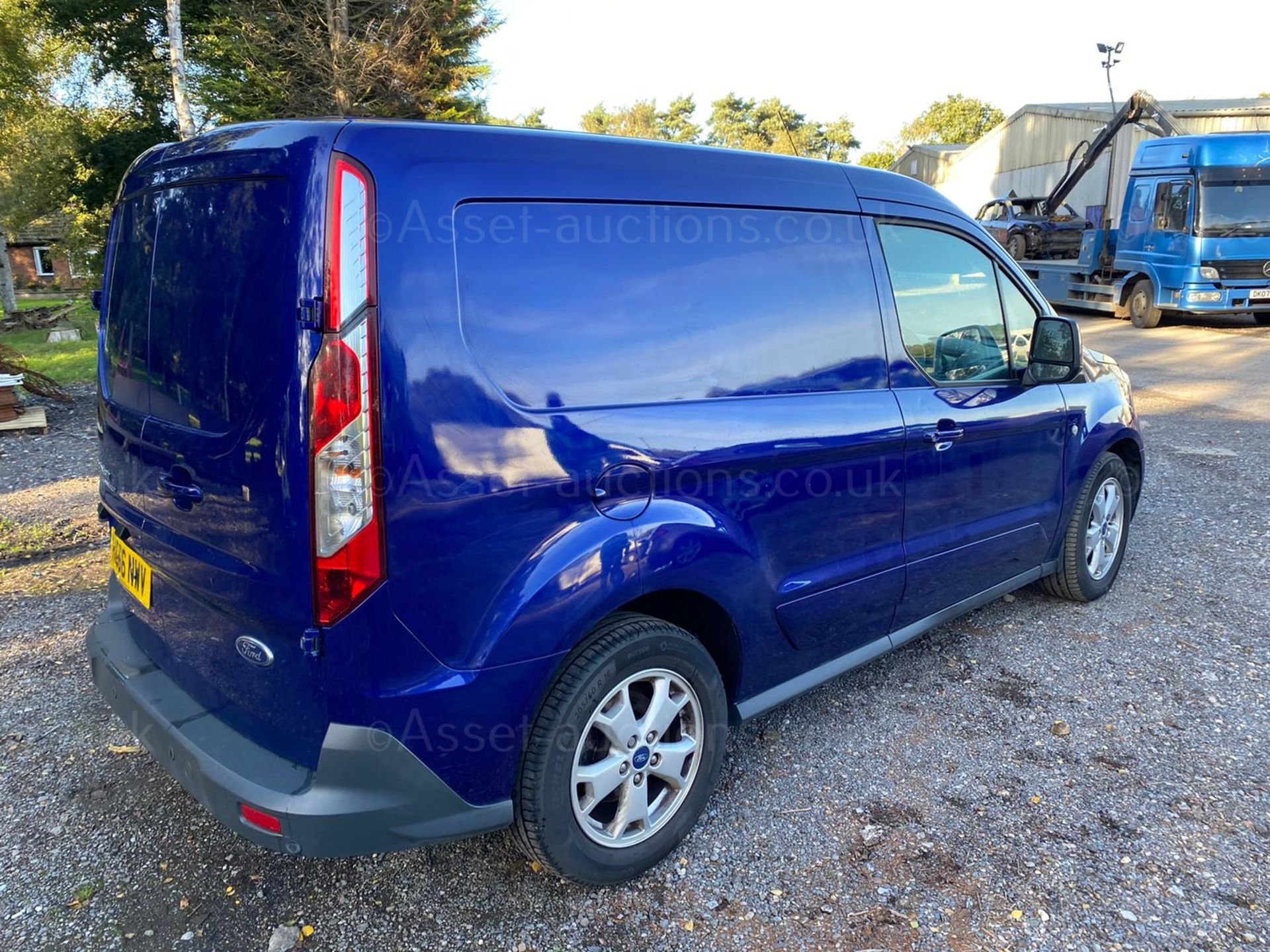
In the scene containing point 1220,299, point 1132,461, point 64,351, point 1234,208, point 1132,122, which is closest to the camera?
point 1132,461

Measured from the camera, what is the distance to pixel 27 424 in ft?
25.4

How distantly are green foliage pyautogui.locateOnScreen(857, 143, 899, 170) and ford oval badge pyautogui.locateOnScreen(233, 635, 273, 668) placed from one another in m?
48.7

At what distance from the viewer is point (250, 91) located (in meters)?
17.7

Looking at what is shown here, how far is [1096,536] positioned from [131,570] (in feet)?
13.8

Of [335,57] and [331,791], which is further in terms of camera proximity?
[335,57]

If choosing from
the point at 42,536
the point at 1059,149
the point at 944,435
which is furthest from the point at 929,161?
the point at 42,536

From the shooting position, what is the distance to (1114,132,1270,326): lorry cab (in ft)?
46.6

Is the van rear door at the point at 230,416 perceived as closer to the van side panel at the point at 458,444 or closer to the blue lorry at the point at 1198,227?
the van side panel at the point at 458,444

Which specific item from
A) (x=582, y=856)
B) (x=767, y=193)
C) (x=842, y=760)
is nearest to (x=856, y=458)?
Result: (x=767, y=193)

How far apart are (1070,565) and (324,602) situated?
3.60 metres

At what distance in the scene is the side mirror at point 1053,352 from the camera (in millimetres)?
3459

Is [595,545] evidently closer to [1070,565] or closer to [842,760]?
[842,760]

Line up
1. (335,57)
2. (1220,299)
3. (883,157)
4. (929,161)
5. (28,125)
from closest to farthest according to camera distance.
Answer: (1220,299), (335,57), (28,125), (929,161), (883,157)

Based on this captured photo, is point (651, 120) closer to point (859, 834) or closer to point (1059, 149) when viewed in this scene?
point (1059, 149)
